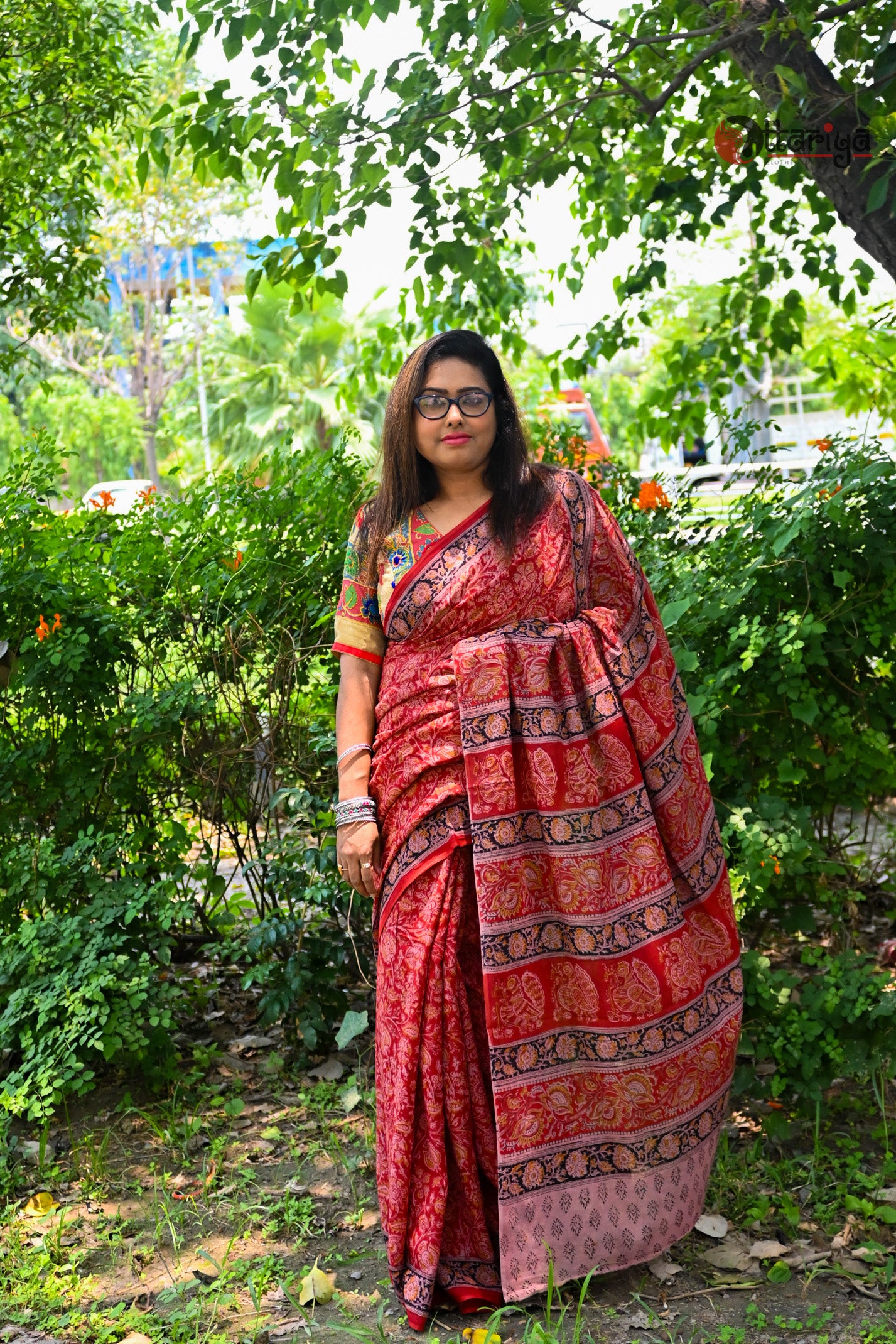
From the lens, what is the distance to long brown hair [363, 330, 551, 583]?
2.52 m

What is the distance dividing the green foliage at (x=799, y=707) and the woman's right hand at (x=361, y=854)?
869 mm

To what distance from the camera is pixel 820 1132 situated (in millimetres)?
2883

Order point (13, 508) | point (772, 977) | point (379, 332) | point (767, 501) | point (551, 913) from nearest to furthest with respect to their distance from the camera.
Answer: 1. point (551, 913)
2. point (772, 977)
3. point (767, 501)
4. point (13, 508)
5. point (379, 332)

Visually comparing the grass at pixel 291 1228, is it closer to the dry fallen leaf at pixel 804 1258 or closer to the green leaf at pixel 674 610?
the dry fallen leaf at pixel 804 1258

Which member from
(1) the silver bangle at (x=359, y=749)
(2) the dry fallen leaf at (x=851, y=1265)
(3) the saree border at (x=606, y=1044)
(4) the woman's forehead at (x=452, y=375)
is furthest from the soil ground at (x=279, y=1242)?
(4) the woman's forehead at (x=452, y=375)

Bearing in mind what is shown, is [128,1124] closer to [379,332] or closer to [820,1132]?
[820,1132]

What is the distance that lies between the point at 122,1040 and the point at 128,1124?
214 millimetres

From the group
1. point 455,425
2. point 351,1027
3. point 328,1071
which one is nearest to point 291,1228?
point 351,1027

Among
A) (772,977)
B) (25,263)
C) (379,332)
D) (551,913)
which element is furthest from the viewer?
(379,332)

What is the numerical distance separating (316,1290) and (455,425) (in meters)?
1.80

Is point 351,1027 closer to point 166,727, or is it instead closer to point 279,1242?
point 279,1242

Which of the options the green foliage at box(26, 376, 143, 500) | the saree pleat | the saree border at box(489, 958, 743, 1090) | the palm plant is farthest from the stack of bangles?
the green foliage at box(26, 376, 143, 500)

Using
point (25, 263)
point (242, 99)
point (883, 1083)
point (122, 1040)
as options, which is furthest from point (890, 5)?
point (122, 1040)

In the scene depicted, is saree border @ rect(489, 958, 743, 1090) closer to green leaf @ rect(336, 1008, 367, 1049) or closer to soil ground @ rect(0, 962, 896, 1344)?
soil ground @ rect(0, 962, 896, 1344)
